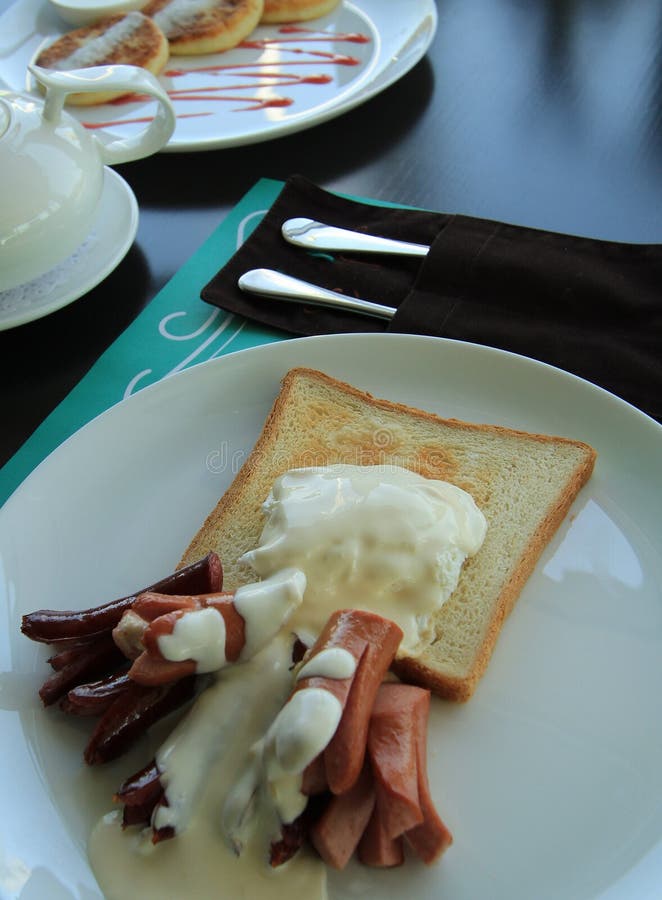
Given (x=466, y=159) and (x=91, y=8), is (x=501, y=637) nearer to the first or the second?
(x=466, y=159)

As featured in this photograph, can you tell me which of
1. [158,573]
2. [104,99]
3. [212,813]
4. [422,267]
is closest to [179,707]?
[212,813]

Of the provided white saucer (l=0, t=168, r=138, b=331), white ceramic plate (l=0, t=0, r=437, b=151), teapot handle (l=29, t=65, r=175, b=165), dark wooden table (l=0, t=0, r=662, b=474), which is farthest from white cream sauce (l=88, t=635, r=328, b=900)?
white ceramic plate (l=0, t=0, r=437, b=151)

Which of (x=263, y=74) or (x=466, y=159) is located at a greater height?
(x=263, y=74)

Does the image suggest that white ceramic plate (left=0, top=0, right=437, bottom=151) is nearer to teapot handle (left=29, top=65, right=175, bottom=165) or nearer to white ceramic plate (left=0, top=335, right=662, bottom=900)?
teapot handle (left=29, top=65, right=175, bottom=165)

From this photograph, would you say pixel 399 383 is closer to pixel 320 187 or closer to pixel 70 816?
pixel 320 187

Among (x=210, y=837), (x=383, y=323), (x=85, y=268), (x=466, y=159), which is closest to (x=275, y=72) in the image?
(x=466, y=159)

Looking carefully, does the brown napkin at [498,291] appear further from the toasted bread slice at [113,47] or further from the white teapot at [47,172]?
the toasted bread slice at [113,47]
